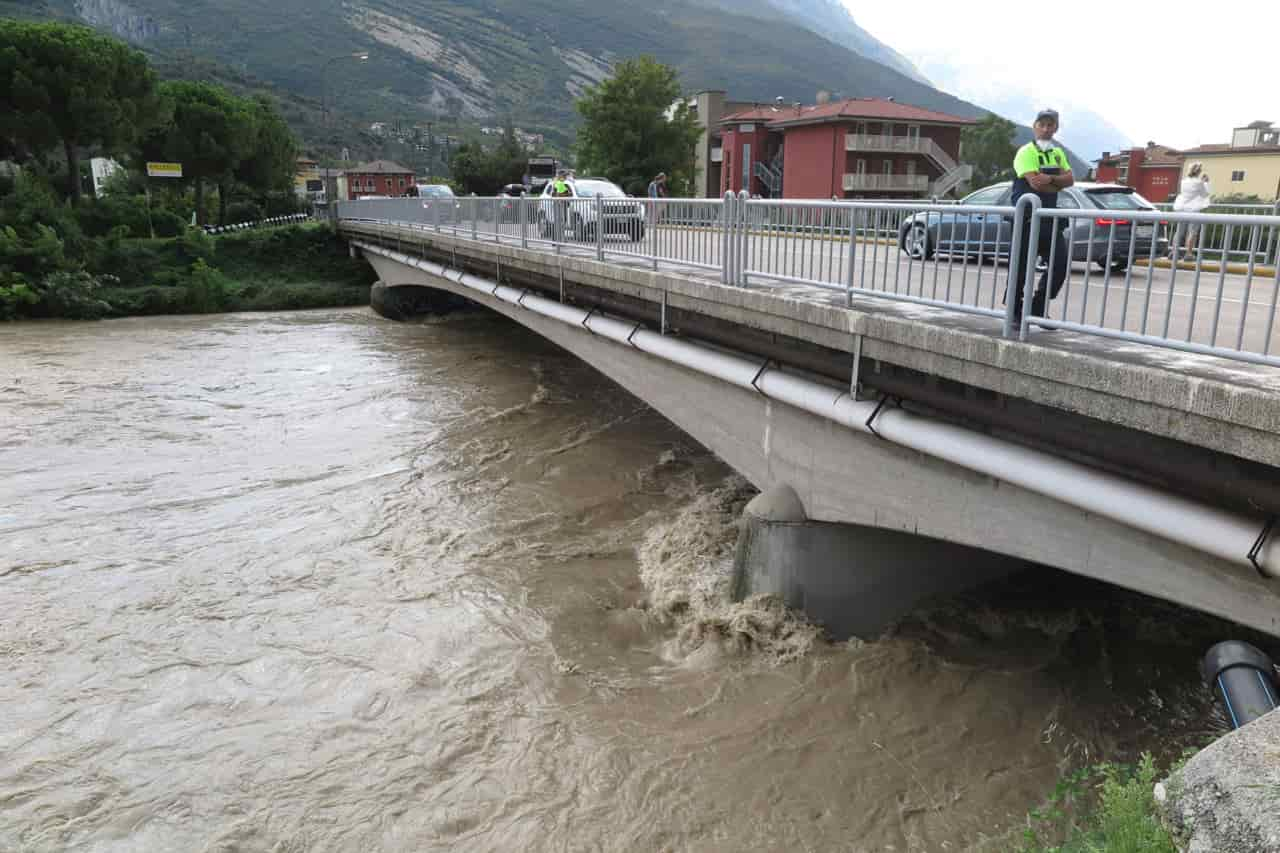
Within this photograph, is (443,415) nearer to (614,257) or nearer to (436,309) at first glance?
(614,257)

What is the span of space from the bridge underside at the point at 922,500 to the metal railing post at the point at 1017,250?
1075mm

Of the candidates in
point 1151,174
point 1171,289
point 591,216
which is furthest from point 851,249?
point 1151,174

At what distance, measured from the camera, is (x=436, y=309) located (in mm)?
28609

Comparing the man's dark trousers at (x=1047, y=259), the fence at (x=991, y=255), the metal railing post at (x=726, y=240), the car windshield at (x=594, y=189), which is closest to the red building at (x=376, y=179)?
the car windshield at (x=594, y=189)

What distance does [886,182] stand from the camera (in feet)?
151

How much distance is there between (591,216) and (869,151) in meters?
37.9

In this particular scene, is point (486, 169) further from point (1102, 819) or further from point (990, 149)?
point (1102, 819)

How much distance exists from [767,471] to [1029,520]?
2.77 metres

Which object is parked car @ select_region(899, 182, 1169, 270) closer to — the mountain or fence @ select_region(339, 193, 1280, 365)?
fence @ select_region(339, 193, 1280, 365)

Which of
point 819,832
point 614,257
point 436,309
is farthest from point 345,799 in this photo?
point 436,309

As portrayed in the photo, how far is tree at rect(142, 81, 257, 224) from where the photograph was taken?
133 feet

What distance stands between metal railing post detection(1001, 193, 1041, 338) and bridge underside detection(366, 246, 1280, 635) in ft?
3.53

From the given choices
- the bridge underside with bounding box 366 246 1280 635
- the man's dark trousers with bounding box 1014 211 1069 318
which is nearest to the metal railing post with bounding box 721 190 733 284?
the bridge underside with bounding box 366 246 1280 635

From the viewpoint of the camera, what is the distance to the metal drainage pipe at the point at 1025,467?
13.3ft
